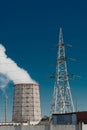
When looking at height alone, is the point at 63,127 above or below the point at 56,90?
below

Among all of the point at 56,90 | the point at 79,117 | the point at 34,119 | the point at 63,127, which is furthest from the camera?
the point at 34,119

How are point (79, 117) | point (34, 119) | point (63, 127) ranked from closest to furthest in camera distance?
point (63, 127) → point (79, 117) → point (34, 119)

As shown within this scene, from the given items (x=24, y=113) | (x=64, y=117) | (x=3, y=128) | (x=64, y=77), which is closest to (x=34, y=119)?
(x=24, y=113)

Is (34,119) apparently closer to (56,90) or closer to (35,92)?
(35,92)

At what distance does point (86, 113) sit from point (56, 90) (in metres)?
41.0

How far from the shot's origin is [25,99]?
197750 millimetres

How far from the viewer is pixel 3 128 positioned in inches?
1822

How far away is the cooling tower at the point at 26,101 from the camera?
194250 millimetres

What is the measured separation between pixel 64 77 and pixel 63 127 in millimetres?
→ 59534

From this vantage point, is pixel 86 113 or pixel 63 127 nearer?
pixel 63 127

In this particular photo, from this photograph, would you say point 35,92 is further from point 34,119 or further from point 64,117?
point 64,117

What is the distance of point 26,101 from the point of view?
650 ft

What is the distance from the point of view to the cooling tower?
637 feet

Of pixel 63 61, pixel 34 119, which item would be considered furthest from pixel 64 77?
pixel 34 119
